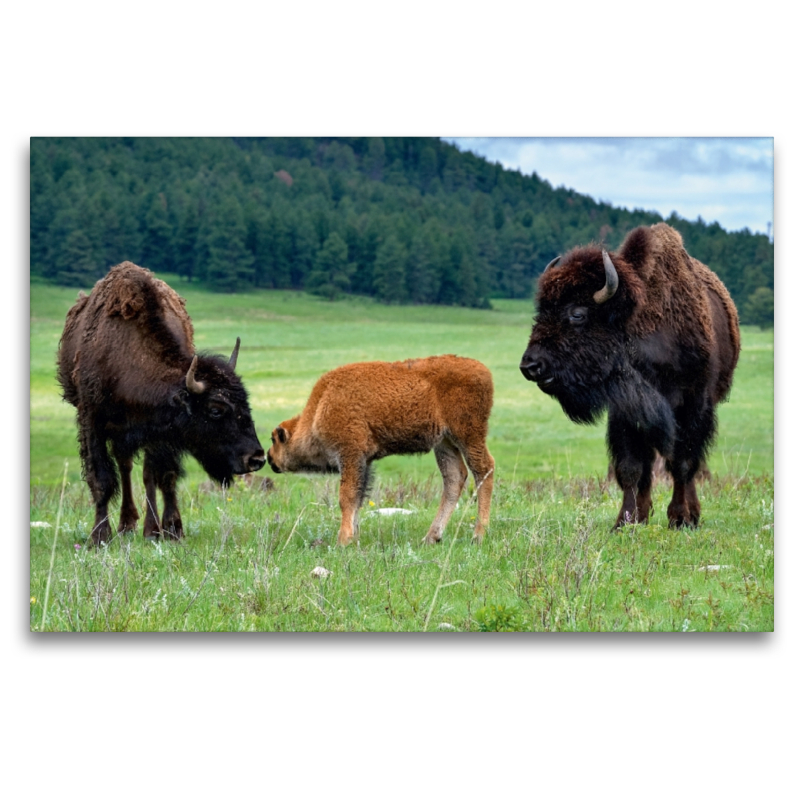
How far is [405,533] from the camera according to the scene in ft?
24.7

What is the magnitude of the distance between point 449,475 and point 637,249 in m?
1.97

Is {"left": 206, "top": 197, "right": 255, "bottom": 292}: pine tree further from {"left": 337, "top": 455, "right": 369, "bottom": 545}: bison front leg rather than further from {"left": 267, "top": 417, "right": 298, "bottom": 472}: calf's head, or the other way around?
{"left": 337, "top": 455, "right": 369, "bottom": 545}: bison front leg

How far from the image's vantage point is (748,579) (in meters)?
6.59

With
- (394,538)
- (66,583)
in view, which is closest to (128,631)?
(66,583)

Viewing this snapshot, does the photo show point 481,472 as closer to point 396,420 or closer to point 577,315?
point 396,420

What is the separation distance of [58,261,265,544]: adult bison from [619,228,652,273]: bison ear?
2.67m

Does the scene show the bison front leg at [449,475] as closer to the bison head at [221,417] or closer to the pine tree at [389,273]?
the pine tree at [389,273]

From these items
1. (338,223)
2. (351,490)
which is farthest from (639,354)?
(338,223)

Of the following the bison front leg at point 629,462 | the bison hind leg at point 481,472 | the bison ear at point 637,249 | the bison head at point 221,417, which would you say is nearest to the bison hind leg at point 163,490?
the bison head at point 221,417

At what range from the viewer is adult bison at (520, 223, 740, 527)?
23.5ft

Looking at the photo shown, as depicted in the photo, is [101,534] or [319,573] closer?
[319,573]
